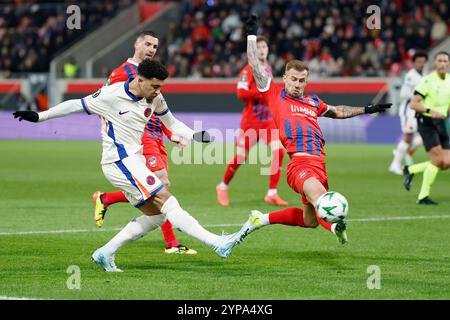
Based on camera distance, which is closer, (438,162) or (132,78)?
(132,78)

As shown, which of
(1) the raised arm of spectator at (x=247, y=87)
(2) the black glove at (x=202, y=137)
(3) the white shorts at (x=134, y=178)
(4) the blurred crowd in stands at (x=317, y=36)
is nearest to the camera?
(3) the white shorts at (x=134, y=178)

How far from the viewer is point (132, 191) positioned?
8508 millimetres

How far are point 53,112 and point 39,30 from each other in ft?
113

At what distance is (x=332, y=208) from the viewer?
8.64m

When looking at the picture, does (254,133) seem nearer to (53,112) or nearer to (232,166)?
(232,166)

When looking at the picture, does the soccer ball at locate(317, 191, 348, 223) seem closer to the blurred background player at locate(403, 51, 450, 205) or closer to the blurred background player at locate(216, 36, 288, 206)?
the blurred background player at locate(216, 36, 288, 206)

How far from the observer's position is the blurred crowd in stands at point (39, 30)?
40.6 metres

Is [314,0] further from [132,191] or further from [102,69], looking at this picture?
[132,191]

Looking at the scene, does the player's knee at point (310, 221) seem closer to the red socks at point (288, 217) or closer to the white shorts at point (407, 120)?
the red socks at point (288, 217)

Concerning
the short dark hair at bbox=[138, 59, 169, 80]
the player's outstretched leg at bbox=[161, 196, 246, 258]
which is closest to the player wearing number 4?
the player's outstretched leg at bbox=[161, 196, 246, 258]

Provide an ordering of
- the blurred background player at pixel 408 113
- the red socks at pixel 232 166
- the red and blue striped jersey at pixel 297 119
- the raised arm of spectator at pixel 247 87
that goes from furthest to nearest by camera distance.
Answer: the blurred background player at pixel 408 113 < the red socks at pixel 232 166 < the raised arm of spectator at pixel 247 87 < the red and blue striped jersey at pixel 297 119

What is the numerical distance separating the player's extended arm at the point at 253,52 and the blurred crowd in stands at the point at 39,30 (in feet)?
102

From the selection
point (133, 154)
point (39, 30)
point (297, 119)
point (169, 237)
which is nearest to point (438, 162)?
point (297, 119)

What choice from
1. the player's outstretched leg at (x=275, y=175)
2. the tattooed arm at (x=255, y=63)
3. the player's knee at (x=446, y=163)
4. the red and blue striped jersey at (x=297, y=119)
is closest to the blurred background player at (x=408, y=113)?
the player's knee at (x=446, y=163)
